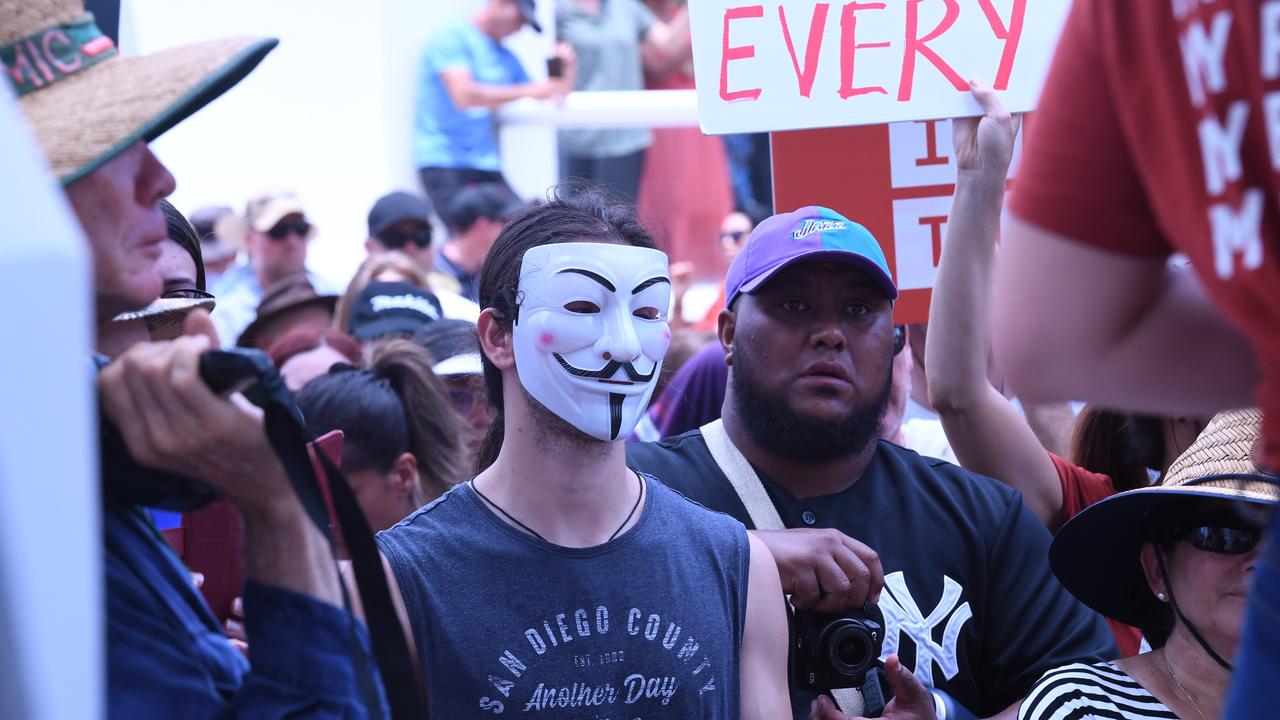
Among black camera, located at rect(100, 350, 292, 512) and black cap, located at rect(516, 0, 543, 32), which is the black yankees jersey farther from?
black cap, located at rect(516, 0, 543, 32)

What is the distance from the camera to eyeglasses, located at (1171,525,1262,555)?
96.3 inches

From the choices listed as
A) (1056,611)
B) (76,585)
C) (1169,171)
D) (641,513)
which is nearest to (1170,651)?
(1056,611)

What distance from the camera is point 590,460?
2492 mm

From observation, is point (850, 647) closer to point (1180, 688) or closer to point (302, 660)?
point (1180, 688)

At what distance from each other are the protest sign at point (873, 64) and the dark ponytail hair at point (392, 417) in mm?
1212

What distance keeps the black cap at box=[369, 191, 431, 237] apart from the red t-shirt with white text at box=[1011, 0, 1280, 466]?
550 centimetres

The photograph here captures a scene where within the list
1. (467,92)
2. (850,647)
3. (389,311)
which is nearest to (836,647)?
(850,647)

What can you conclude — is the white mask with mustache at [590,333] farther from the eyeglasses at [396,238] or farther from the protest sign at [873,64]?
the eyeglasses at [396,238]

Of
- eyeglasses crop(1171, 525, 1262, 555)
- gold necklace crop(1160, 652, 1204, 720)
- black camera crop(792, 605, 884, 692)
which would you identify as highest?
eyeglasses crop(1171, 525, 1262, 555)

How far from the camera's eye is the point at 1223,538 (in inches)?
97.7

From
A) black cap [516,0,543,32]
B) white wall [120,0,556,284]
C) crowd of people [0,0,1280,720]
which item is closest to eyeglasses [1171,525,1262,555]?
crowd of people [0,0,1280,720]

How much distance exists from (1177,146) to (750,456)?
193 cm

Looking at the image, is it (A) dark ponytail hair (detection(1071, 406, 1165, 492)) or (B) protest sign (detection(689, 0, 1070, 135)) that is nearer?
(B) protest sign (detection(689, 0, 1070, 135))

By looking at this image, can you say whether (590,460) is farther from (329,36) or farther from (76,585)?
(329,36)
